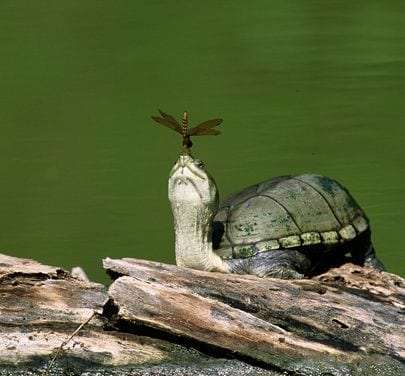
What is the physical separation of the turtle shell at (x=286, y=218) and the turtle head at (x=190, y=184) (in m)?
0.20

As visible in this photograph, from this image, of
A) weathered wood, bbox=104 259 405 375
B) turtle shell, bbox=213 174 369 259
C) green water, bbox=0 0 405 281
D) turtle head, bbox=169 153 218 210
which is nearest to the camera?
weathered wood, bbox=104 259 405 375

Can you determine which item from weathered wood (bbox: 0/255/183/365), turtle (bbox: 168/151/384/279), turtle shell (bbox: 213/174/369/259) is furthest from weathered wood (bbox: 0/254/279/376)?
turtle shell (bbox: 213/174/369/259)

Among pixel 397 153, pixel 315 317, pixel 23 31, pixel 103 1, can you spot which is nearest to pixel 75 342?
pixel 315 317

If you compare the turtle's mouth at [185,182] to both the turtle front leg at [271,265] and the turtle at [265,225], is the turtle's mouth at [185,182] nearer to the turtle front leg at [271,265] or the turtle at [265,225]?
the turtle at [265,225]

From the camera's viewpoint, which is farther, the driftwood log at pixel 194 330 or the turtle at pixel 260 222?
the turtle at pixel 260 222

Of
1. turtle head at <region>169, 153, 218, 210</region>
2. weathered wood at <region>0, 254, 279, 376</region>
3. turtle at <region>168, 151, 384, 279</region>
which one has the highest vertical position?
turtle head at <region>169, 153, 218, 210</region>

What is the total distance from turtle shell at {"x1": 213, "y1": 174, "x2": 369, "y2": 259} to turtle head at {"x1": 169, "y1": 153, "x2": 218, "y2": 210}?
195 mm

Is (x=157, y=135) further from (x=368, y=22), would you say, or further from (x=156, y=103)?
(x=368, y=22)

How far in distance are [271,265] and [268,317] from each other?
1.44 ft

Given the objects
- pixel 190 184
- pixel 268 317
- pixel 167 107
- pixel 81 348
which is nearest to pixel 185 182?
pixel 190 184

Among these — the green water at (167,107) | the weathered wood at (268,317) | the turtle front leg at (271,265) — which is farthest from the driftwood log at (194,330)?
the green water at (167,107)

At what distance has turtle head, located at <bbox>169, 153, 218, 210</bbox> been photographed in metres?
3.51

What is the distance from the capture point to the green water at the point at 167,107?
5.22 m

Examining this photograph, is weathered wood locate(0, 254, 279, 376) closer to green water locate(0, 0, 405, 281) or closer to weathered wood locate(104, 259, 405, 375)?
weathered wood locate(104, 259, 405, 375)
